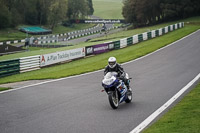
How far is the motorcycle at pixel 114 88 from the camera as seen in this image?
39.8 ft

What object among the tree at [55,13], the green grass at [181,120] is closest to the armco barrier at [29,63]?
the green grass at [181,120]

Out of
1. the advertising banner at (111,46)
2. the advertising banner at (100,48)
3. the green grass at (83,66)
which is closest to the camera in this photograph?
the green grass at (83,66)

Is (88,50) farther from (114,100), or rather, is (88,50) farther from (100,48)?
(114,100)

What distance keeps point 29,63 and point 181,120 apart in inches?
807

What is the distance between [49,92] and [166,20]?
75529 mm

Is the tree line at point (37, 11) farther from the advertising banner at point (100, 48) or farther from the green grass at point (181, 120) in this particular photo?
the green grass at point (181, 120)

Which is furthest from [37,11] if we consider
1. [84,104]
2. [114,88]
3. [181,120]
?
[181,120]

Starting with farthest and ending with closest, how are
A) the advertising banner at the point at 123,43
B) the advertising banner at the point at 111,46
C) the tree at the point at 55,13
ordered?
the tree at the point at 55,13
the advertising banner at the point at 123,43
the advertising banner at the point at 111,46

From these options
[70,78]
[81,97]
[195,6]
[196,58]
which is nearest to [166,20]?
[195,6]

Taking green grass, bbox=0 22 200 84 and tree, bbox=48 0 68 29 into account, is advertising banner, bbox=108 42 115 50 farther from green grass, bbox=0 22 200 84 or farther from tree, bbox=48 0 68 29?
tree, bbox=48 0 68 29

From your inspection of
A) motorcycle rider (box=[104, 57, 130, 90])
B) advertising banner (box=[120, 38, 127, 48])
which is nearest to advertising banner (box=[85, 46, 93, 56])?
advertising banner (box=[120, 38, 127, 48])

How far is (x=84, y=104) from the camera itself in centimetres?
1342

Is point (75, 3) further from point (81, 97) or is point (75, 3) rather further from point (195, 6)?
point (81, 97)

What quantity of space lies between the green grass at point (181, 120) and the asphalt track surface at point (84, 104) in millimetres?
720
